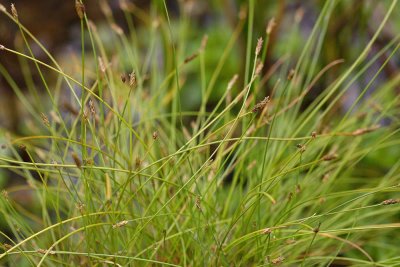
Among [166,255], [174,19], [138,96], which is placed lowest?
[174,19]

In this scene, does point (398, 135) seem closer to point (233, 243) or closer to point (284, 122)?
point (284, 122)

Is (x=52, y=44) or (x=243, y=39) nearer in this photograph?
(x=243, y=39)

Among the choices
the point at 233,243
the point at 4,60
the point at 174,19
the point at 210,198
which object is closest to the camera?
the point at 233,243

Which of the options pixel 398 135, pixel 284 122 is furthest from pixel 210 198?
pixel 398 135

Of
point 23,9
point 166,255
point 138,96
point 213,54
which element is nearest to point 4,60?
point 23,9

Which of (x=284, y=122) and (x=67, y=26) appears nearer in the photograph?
(x=284, y=122)

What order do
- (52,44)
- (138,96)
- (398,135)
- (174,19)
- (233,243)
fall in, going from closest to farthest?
(233,243) < (138,96) < (398,135) < (52,44) < (174,19)

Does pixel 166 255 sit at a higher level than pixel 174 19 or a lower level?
higher

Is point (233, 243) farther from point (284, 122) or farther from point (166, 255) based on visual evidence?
point (284, 122)

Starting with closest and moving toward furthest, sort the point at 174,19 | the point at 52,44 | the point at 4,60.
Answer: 1. the point at 4,60
2. the point at 52,44
3. the point at 174,19
